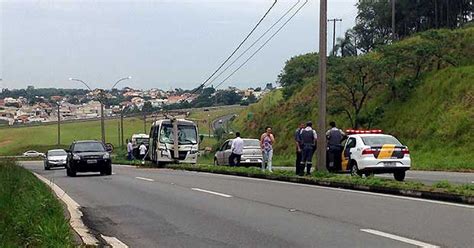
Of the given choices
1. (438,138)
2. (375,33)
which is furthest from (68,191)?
(375,33)

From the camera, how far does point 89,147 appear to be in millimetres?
32688

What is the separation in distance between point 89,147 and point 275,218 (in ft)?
67.0

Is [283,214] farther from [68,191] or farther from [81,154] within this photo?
[81,154]

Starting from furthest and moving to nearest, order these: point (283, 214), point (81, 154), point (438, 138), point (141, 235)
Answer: point (438, 138)
point (81, 154)
point (283, 214)
point (141, 235)

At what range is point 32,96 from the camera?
13688 cm

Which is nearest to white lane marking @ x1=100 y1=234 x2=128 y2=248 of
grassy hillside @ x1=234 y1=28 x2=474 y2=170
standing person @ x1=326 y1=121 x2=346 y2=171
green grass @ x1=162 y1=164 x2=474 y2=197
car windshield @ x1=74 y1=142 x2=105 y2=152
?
green grass @ x1=162 y1=164 x2=474 y2=197

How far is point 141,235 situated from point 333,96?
50499 millimetres

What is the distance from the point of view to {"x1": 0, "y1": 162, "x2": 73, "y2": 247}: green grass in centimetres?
977

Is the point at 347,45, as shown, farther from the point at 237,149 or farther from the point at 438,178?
the point at 438,178

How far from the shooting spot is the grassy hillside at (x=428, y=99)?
1781 inches

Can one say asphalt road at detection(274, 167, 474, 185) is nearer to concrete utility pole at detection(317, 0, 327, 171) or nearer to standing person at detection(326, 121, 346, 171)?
standing person at detection(326, 121, 346, 171)

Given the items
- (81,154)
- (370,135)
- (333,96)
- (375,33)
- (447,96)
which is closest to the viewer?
(370,135)

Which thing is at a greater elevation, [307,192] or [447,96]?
[447,96]

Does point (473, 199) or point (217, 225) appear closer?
point (217, 225)
